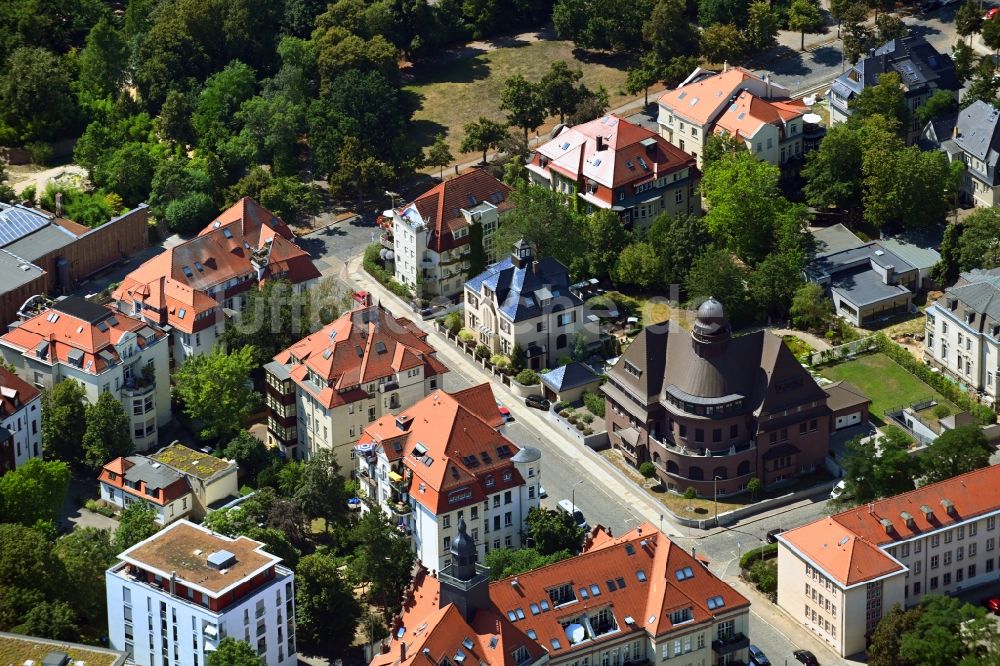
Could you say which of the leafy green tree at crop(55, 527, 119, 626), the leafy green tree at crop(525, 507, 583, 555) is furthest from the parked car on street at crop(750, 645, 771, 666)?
the leafy green tree at crop(55, 527, 119, 626)

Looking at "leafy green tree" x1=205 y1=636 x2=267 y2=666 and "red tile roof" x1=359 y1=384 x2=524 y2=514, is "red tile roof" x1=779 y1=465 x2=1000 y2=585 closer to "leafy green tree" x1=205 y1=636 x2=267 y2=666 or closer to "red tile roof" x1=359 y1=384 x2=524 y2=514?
"red tile roof" x1=359 y1=384 x2=524 y2=514

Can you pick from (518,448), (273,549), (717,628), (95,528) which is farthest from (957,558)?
(95,528)

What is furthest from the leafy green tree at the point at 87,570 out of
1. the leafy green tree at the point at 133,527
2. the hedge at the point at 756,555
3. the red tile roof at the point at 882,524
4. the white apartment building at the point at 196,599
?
the red tile roof at the point at 882,524

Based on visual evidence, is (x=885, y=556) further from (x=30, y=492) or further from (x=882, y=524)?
(x=30, y=492)

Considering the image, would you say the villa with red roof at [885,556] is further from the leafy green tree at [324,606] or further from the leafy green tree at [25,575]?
the leafy green tree at [25,575]

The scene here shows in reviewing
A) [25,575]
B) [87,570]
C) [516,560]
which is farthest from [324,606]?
[25,575]
